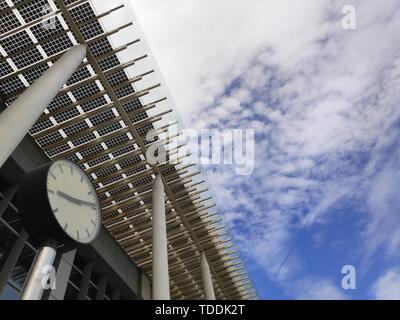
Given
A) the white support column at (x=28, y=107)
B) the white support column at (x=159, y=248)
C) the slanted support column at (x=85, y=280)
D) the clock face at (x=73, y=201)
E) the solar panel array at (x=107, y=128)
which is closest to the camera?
the clock face at (x=73, y=201)

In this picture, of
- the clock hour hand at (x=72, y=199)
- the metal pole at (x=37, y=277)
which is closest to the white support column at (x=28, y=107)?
the clock hour hand at (x=72, y=199)

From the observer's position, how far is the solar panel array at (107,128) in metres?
12.2

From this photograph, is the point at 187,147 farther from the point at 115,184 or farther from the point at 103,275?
the point at 103,275

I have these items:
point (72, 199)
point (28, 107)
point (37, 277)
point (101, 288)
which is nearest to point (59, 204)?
point (72, 199)

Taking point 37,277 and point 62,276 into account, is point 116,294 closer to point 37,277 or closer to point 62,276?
point 62,276

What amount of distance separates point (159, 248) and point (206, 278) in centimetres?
597

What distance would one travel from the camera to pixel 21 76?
13055mm

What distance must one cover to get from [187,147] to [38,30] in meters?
6.86

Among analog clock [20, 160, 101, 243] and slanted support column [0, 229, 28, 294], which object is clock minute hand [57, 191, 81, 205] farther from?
slanted support column [0, 229, 28, 294]

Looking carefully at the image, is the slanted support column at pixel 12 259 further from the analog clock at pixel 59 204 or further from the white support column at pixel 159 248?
the analog clock at pixel 59 204

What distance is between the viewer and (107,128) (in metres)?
14.8

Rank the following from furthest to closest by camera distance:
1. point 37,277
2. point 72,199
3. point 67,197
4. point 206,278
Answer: point 206,278
point 72,199
point 67,197
point 37,277

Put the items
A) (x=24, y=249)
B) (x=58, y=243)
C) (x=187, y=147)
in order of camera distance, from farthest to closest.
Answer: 1. (x=187, y=147)
2. (x=24, y=249)
3. (x=58, y=243)
